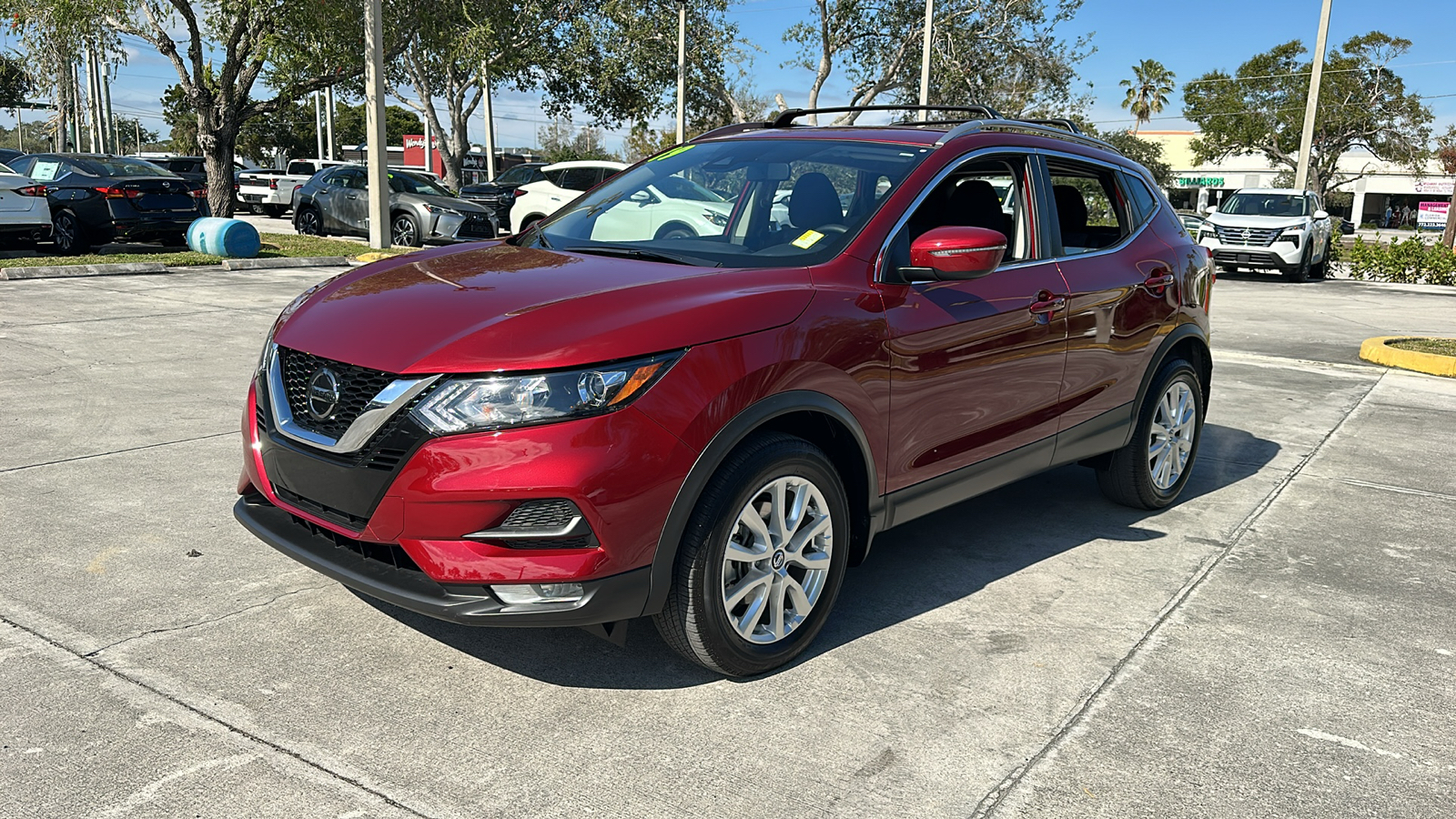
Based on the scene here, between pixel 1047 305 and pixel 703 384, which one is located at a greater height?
pixel 1047 305

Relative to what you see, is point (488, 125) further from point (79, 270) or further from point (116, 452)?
point (116, 452)

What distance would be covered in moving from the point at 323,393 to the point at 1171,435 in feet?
13.4

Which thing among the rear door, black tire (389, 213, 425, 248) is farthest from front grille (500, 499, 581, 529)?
black tire (389, 213, 425, 248)

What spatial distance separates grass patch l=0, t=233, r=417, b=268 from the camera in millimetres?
14672

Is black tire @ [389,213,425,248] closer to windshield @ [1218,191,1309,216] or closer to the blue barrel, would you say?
the blue barrel

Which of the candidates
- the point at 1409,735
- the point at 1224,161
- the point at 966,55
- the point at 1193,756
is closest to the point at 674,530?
the point at 1193,756

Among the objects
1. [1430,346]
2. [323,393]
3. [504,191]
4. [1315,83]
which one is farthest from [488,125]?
[323,393]

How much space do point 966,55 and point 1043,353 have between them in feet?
108

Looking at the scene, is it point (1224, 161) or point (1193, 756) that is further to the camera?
point (1224, 161)

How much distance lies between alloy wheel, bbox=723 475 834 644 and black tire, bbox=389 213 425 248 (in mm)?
17950

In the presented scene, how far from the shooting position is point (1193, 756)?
312 centimetres

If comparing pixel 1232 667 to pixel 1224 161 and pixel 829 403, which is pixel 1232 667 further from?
pixel 1224 161

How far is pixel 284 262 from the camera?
52.0 ft

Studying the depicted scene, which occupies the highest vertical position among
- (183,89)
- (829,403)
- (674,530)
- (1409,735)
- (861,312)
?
(183,89)
